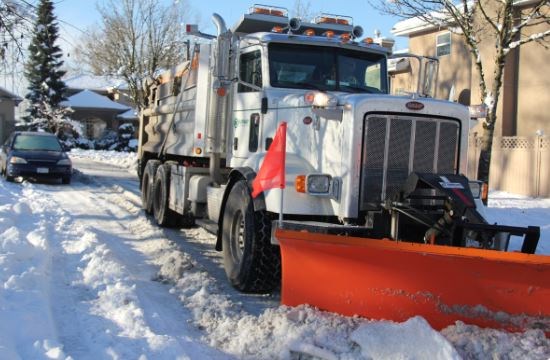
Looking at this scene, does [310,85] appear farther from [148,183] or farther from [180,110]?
[148,183]

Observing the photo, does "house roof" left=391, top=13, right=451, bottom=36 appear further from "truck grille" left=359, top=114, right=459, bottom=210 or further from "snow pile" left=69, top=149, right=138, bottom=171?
"truck grille" left=359, top=114, right=459, bottom=210

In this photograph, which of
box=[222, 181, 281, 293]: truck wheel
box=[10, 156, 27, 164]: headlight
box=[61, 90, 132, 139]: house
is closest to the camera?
box=[222, 181, 281, 293]: truck wheel

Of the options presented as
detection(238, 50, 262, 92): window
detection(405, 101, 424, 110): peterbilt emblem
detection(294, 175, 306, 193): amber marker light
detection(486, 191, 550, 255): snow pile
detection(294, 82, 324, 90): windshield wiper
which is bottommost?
detection(486, 191, 550, 255): snow pile

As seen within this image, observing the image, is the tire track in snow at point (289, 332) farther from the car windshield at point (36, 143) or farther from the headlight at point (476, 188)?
the car windshield at point (36, 143)

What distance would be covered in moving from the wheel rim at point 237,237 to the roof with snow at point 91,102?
47549 mm

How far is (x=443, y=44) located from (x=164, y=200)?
53.2ft

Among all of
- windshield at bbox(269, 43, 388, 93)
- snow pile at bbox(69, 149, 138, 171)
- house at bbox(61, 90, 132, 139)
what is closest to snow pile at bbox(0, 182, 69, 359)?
windshield at bbox(269, 43, 388, 93)

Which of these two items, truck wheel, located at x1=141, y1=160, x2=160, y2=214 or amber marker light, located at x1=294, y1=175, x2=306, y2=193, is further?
truck wheel, located at x1=141, y1=160, x2=160, y2=214

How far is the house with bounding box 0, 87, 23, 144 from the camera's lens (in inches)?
1750

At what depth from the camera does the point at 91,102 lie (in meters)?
53.5

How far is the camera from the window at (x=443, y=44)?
22.9 metres

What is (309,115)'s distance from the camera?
648cm

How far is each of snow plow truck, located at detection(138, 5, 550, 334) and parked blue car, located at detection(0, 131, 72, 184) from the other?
947cm

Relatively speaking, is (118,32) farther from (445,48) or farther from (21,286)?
(21,286)
